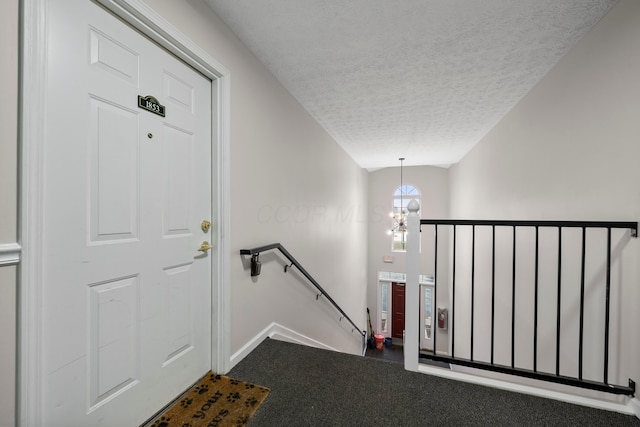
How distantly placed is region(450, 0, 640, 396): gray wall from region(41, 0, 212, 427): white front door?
7.85 ft

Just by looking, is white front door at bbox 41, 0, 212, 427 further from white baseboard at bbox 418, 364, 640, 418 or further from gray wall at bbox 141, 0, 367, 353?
white baseboard at bbox 418, 364, 640, 418

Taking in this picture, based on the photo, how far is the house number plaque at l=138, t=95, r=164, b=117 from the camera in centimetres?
120

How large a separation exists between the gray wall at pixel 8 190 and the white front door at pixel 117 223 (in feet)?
0.26

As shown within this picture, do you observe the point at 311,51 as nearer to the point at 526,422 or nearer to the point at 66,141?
the point at 66,141

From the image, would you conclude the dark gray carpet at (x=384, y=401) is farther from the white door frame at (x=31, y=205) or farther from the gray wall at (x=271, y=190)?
the white door frame at (x=31, y=205)

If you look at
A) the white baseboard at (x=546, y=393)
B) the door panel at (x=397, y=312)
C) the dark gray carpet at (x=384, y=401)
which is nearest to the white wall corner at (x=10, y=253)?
the dark gray carpet at (x=384, y=401)

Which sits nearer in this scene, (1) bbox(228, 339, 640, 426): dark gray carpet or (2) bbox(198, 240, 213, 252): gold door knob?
(1) bbox(228, 339, 640, 426): dark gray carpet

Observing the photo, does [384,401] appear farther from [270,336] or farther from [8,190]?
[8,190]

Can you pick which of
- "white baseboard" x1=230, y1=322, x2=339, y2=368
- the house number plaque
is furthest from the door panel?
the house number plaque

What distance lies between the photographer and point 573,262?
183 cm

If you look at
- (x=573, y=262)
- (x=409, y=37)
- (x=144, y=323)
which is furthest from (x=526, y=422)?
(x=409, y=37)

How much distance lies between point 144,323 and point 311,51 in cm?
207

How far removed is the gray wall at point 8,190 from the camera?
2.56ft

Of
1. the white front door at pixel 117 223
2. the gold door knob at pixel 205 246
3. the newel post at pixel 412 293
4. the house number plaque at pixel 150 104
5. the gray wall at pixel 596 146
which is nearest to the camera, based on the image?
the white front door at pixel 117 223
